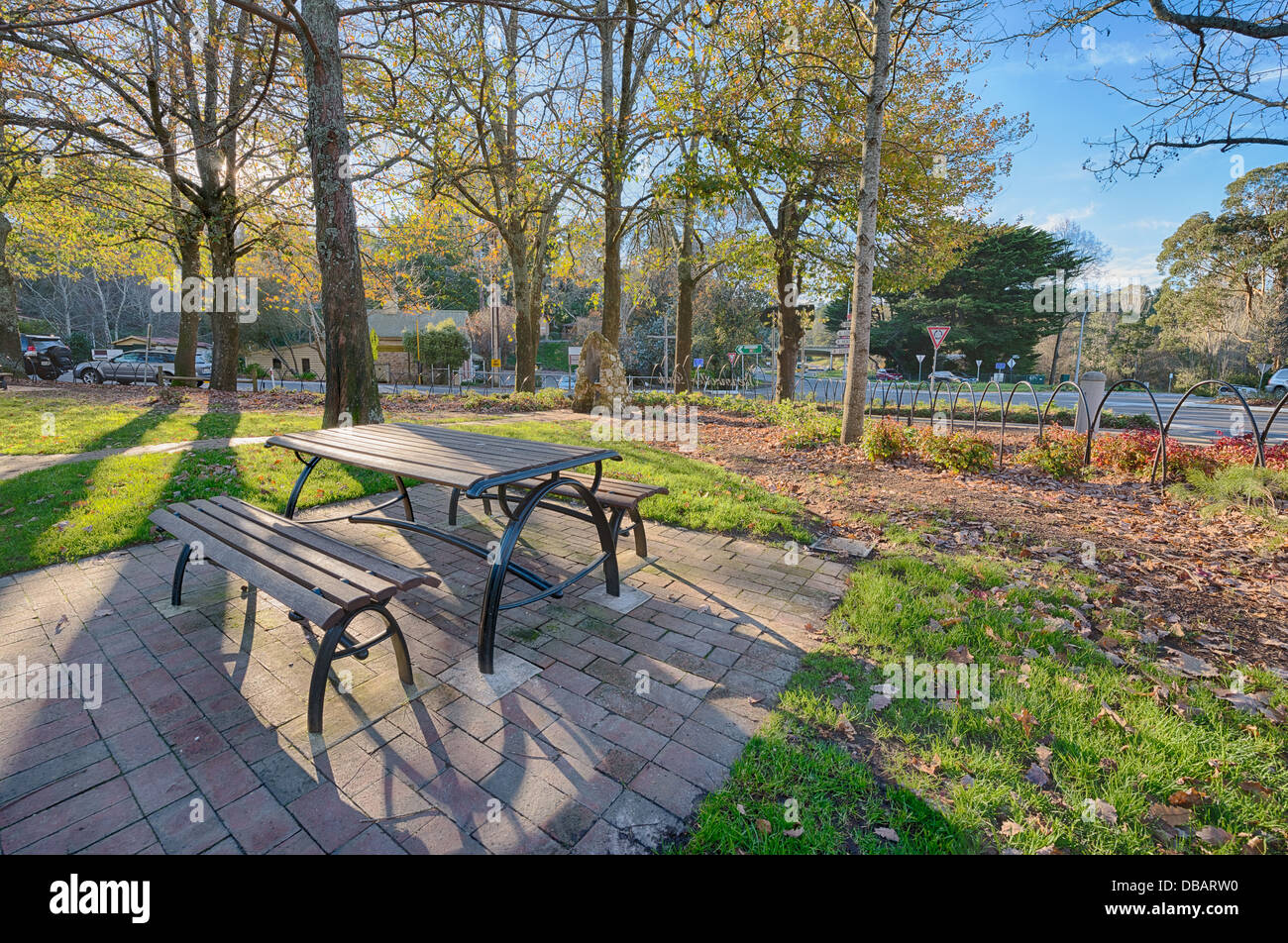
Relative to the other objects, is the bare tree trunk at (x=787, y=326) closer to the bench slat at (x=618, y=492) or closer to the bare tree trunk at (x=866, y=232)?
the bare tree trunk at (x=866, y=232)

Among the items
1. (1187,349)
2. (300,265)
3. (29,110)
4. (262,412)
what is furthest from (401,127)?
(1187,349)

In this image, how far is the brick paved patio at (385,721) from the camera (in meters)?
1.90

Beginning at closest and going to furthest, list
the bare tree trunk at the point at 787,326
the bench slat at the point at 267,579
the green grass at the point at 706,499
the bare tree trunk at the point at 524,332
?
the bench slat at the point at 267,579
the green grass at the point at 706,499
the bare tree trunk at the point at 787,326
the bare tree trunk at the point at 524,332

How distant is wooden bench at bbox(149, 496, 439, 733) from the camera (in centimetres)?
219

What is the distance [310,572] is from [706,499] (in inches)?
159

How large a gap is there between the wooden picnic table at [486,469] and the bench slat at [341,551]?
406mm

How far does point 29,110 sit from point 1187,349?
5854cm

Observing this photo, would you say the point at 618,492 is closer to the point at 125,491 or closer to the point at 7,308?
the point at 125,491

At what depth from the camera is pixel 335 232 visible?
264 inches

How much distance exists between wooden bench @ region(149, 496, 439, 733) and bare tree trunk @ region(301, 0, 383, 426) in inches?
154

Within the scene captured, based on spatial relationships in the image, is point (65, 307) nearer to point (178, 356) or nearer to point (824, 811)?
point (178, 356)

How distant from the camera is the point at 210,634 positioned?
3105mm

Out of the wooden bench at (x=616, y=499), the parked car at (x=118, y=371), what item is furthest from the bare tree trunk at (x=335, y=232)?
the parked car at (x=118, y=371)

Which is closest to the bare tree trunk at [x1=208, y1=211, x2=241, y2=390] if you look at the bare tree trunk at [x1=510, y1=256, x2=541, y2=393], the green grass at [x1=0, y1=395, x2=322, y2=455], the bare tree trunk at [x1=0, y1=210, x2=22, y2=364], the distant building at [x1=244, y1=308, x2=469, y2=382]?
the green grass at [x1=0, y1=395, x2=322, y2=455]
